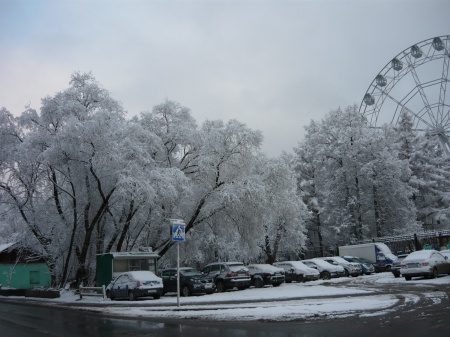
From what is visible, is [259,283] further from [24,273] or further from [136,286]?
[24,273]

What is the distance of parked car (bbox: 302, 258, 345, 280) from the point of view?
31.4 m

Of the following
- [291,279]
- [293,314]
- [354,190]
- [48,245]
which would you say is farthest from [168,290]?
[354,190]

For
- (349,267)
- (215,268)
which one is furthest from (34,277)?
(349,267)

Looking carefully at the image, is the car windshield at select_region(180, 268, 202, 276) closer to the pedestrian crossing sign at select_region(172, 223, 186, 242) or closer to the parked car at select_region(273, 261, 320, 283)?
the pedestrian crossing sign at select_region(172, 223, 186, 242)

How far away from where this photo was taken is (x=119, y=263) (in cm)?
2606

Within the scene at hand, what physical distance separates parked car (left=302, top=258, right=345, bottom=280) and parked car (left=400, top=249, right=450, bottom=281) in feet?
26.2

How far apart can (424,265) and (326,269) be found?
9.38 metres

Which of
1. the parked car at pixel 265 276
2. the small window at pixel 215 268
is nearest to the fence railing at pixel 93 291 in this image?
the small window at pixel 215 268

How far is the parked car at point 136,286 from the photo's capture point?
2168 centimetres

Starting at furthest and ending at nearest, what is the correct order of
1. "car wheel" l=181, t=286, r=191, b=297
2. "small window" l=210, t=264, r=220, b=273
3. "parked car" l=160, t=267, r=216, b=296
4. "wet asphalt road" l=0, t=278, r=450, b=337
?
"small window" l=210, t=264, r=220, b=273, "car wheel" l=181, t=286, r=191, b=297, "parked car" l=160, t=267, r=216, b=296, "wet asphalt road" l=0, t=278, r=450, b=337

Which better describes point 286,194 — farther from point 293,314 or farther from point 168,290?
point 293,314

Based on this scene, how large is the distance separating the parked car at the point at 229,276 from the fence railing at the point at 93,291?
237 inches

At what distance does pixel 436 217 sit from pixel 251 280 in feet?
92.6

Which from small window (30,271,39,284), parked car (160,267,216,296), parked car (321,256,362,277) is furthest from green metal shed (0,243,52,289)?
parked car (321,256,362,277)
